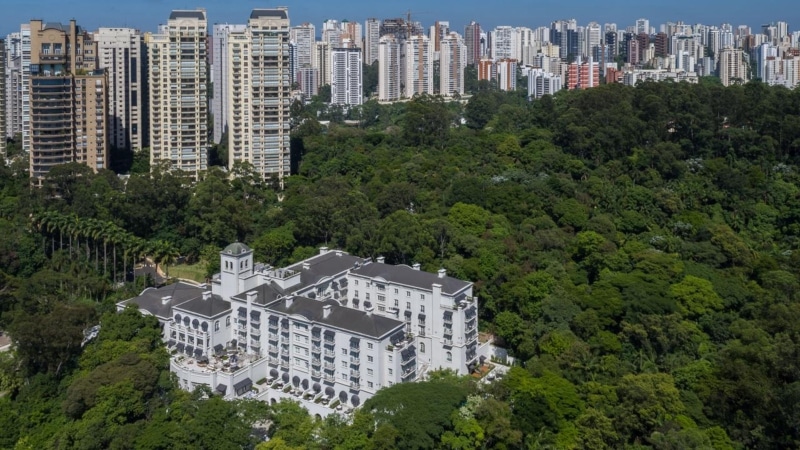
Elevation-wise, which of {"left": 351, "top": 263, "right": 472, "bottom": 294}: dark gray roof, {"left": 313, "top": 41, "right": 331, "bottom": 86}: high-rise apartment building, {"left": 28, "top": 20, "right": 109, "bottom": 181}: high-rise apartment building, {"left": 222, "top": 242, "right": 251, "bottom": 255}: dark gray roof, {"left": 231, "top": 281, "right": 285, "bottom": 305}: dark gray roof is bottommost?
{"left": 231, "top": 281, "right": 285, "bottom": 305}: dark gray roof

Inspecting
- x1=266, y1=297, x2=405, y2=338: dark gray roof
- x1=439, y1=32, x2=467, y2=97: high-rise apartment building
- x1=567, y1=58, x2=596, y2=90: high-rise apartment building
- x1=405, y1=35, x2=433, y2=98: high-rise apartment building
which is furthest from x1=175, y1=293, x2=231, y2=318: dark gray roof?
x1=439, y1=32, x2=467, y2=97: high-rise apartment building

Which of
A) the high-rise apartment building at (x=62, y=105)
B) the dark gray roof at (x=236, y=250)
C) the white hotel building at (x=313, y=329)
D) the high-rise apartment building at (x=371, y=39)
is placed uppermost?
the high-rise apartment building at (x=371, y=39)

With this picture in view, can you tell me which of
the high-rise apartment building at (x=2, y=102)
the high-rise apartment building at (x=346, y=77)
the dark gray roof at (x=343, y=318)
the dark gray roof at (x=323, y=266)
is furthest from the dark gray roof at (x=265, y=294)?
the high-rise apartment building at (x=346, y=77)

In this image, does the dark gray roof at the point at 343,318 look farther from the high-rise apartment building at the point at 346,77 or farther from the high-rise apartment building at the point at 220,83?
the high-rise apartment building at the point at 346,77

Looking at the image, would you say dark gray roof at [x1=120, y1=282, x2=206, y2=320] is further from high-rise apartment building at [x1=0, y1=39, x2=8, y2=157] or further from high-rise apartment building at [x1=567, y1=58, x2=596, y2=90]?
high-rise apartment building at [x1=567, y1=58, x2=596, y2=90]

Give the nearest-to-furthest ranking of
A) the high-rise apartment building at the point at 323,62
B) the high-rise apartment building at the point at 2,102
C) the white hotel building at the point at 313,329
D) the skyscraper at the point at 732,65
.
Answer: the white hotel building at the point at 313,329 → the high-rise apartment building at the point at 2,102 → the skyscraper at the point at 732,65 → the high-rise apartment building at the point at 323,62

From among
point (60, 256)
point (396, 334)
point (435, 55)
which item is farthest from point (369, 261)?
point (435, 55)

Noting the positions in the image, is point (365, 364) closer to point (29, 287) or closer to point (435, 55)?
point (29, 287)
